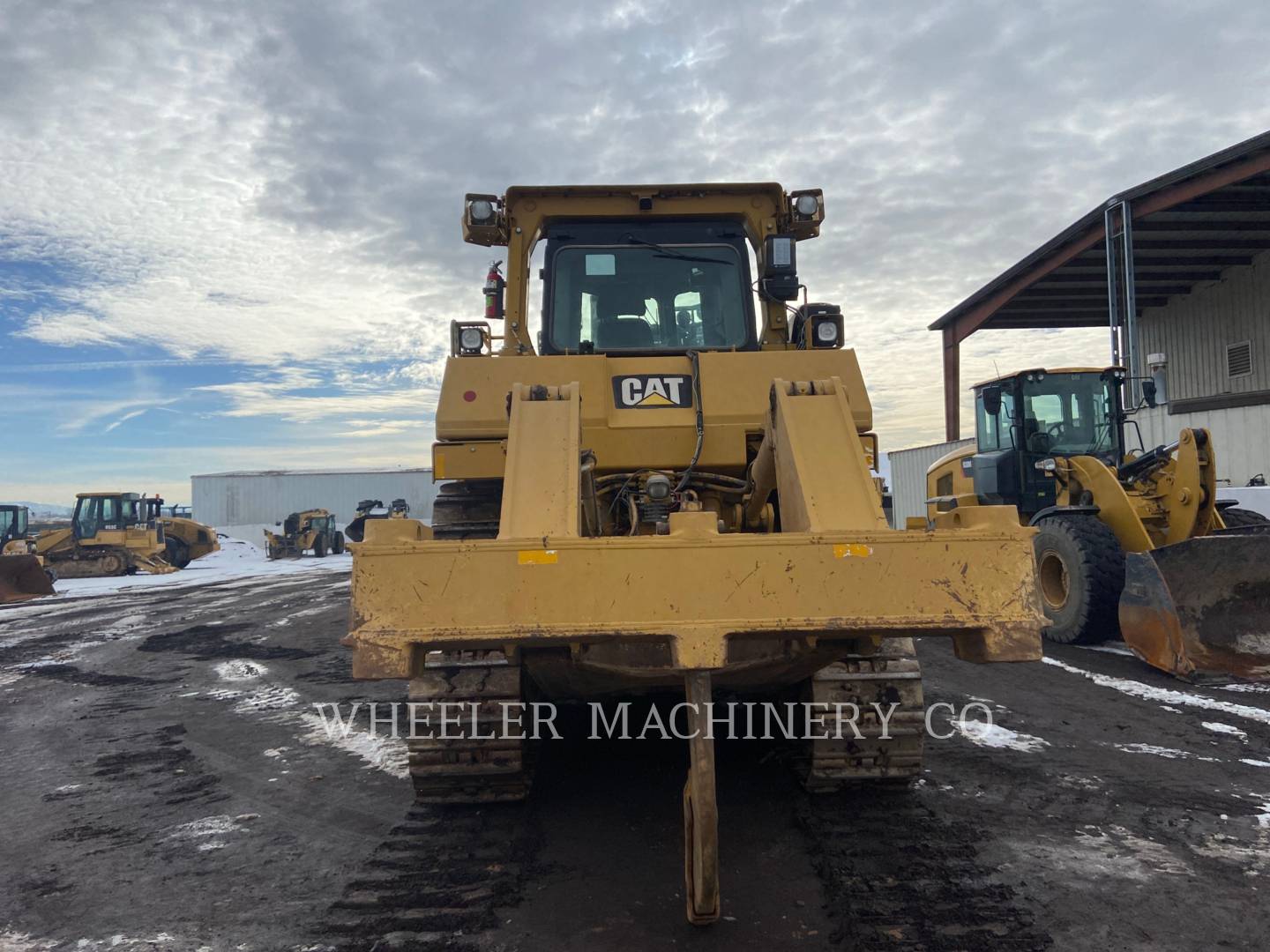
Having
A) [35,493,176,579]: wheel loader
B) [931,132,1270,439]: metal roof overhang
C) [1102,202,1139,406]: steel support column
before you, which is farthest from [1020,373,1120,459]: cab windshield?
[35,493,176,579]: wheel loader

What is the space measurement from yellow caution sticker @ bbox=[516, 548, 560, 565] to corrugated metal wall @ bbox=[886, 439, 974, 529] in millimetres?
21677

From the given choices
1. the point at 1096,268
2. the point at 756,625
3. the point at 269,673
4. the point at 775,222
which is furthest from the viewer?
the point at 1096,268

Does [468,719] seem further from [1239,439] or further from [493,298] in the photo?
[1239,439]

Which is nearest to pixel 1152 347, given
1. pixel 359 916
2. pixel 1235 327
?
pixel 1235 327

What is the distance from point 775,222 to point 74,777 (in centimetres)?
514

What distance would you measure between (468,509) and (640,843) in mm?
1724

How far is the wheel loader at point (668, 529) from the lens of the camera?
2.52 m

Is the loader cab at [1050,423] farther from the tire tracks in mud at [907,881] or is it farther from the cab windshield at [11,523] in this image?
the cab windshield at [11,523]

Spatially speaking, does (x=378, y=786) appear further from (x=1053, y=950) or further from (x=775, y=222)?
(x=775, y=222)

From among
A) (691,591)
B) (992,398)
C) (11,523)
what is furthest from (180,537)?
(691,591)

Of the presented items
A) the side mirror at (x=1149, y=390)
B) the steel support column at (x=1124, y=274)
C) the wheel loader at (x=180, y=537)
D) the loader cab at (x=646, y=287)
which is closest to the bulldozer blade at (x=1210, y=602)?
the side mirror at (x=1149, y=390)

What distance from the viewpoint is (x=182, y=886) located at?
3254 mm

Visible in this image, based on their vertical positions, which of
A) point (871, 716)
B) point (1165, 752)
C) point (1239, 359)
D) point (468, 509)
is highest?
point (1239, 359)

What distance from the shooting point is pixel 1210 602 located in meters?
6.29
